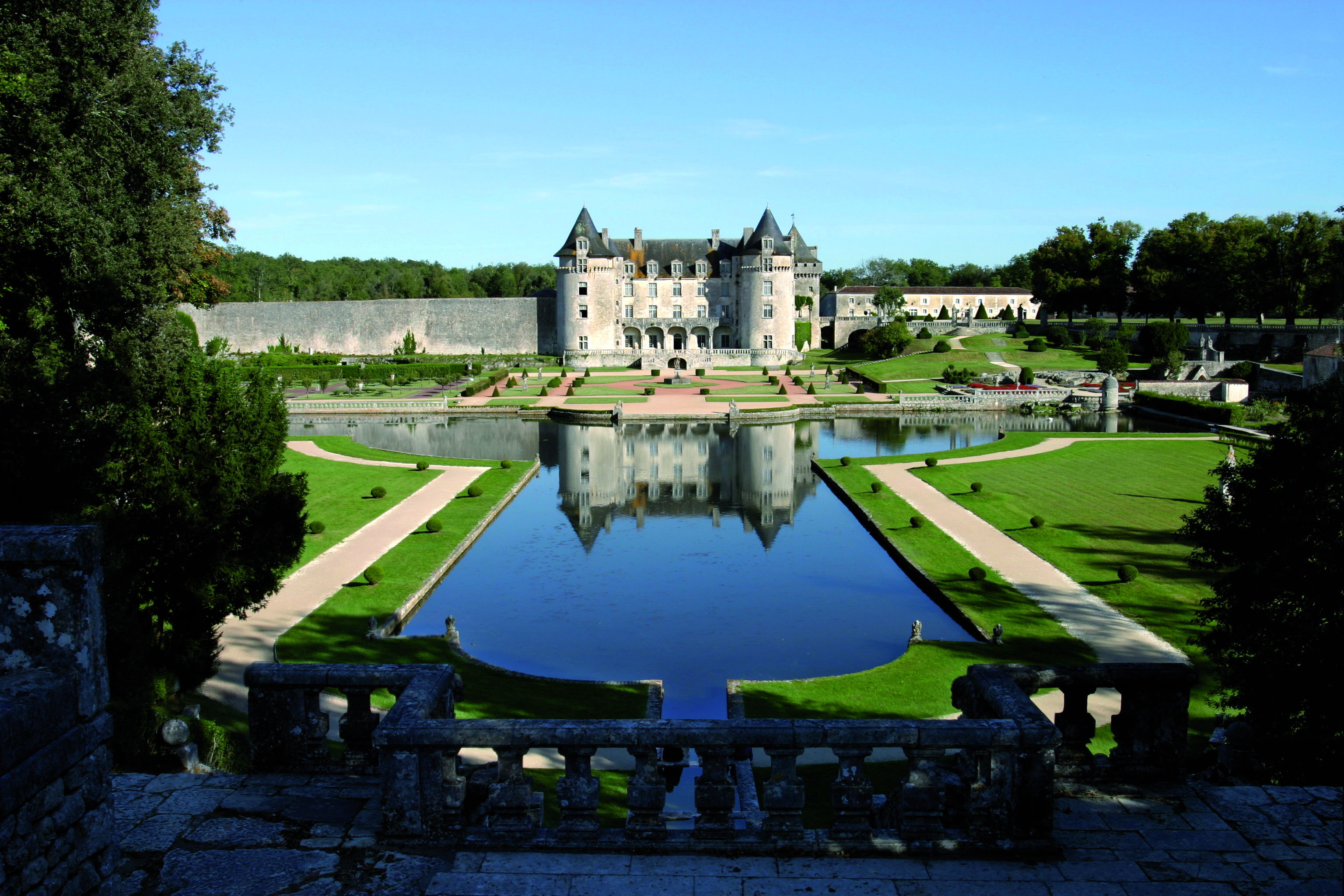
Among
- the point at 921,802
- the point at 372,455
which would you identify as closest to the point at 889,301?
the point at 372,455

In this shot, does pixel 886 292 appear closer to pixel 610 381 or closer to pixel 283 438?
pixel 610 381

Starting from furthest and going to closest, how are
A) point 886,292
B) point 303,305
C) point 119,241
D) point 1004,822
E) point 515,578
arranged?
1. point 886,292
2. point 303,305
3. point 515,578
4. point 119,241
5. point 1004,822

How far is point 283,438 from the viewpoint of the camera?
14789 mm

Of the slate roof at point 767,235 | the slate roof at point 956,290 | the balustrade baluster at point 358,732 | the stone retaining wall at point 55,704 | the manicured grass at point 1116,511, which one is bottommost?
the manicured grass at point 1116,511

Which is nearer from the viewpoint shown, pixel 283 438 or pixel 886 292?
pixel 283 438

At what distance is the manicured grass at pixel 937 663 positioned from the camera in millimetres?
12719

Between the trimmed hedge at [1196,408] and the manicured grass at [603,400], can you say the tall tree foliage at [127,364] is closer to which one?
the manicured grass at [603,400]

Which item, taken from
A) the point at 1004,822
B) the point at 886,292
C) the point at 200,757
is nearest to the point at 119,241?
the point at 200,757

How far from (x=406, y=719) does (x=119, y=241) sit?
15990 millimetres

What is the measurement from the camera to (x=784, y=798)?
192 inches

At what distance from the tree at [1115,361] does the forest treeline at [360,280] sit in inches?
2109

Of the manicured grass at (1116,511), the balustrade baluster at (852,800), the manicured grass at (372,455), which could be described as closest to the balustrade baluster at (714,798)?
the balustrade baluster at (852,800)

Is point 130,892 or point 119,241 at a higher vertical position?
point 119,241

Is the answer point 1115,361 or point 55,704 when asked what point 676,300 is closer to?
point 1115,361
